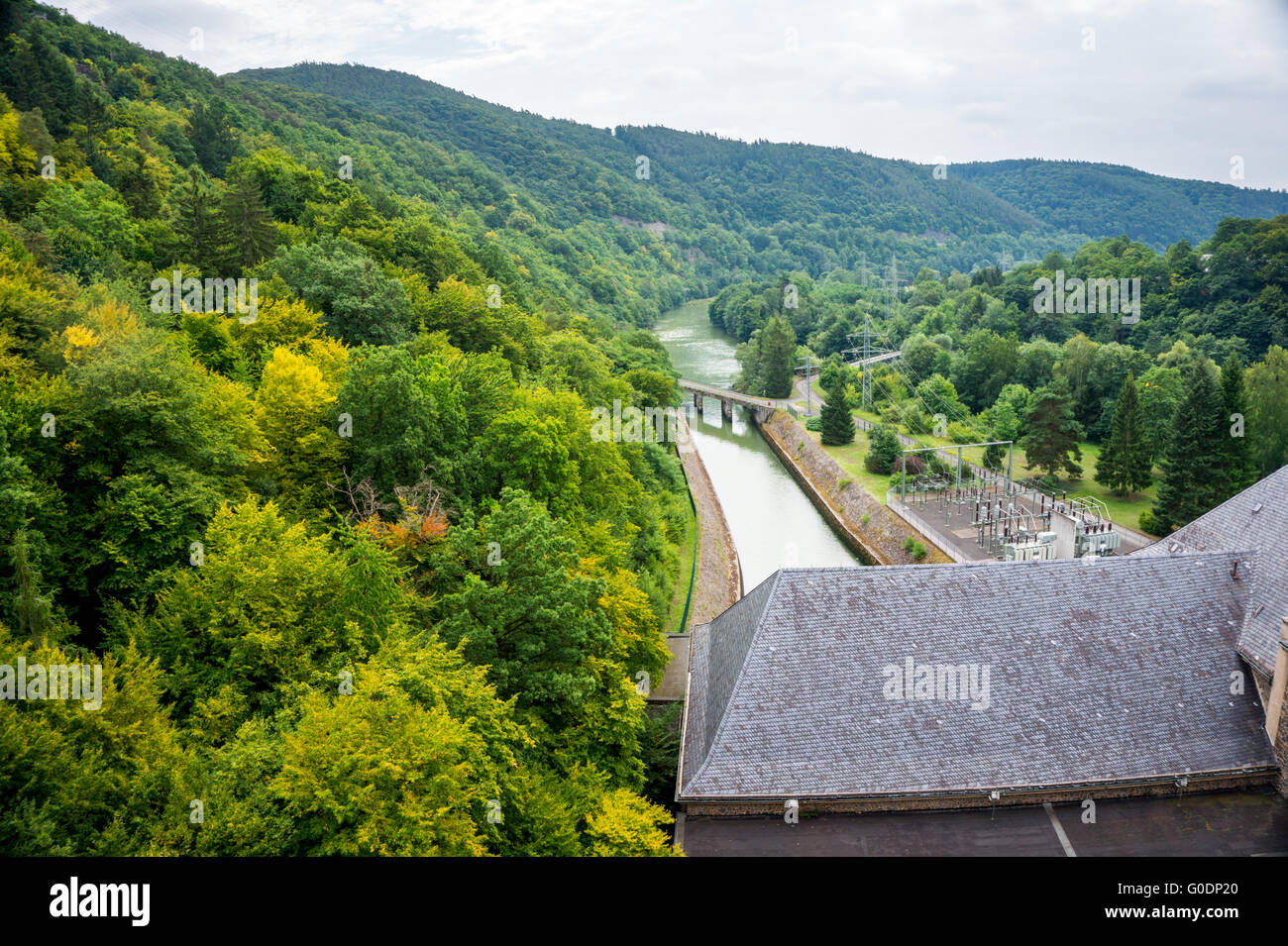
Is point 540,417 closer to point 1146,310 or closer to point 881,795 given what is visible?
point 881,795

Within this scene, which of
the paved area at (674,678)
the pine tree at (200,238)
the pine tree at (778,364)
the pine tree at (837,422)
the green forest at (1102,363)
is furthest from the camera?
the pine tree at (778,364)

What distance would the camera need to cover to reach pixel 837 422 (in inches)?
2734

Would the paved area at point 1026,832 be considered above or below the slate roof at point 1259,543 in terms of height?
below

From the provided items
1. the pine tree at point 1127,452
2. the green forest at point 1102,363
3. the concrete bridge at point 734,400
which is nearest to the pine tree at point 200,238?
the green forest at point 1102,363

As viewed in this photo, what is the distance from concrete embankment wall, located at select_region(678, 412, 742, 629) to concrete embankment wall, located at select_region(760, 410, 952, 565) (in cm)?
792

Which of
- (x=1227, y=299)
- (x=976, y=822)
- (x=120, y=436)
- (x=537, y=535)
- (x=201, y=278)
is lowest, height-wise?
(x=976, y=822)

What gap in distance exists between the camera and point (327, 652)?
1931cm

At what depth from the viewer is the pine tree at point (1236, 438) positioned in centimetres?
4625

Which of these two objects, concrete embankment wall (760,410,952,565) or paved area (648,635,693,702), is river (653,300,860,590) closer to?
concrete embankment wall (760,410,952,565)

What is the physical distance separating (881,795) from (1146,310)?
300ft

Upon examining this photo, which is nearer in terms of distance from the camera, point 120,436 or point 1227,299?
point 120,436

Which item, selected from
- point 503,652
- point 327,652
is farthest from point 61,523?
point 503,652

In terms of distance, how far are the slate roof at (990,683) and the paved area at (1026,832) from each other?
26.4 inches

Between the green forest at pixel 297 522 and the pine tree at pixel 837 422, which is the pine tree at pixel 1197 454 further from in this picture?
the pine tree at pixel 837 422
